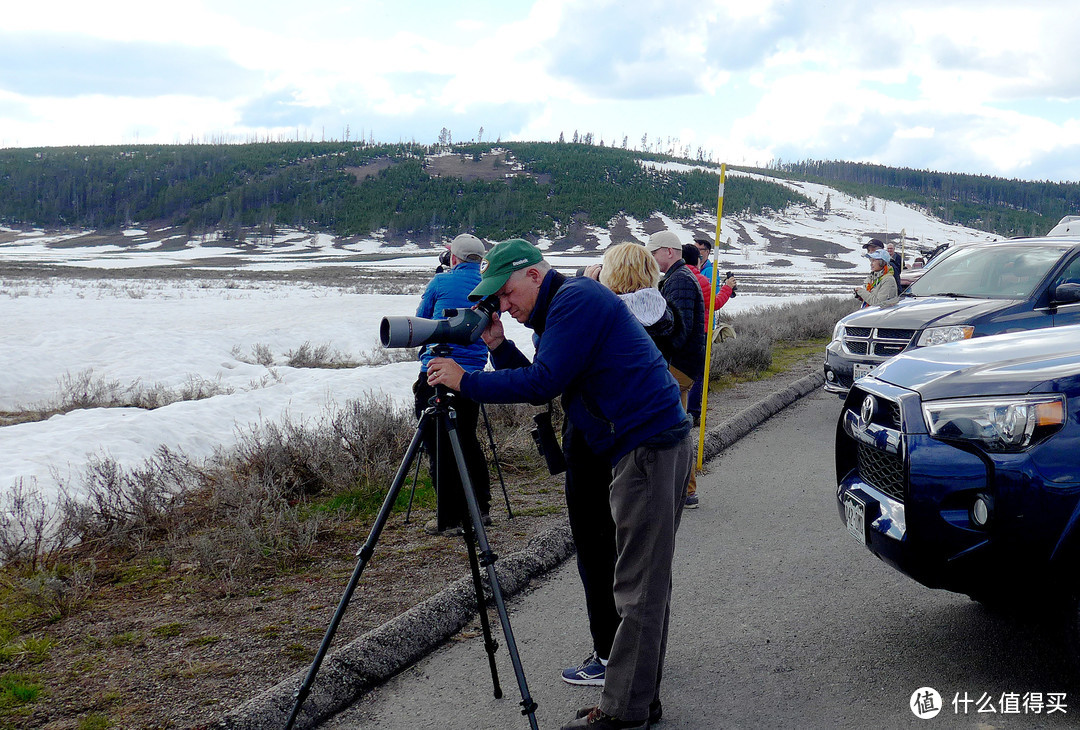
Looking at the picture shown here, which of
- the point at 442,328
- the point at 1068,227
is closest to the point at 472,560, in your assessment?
the point at 442,328

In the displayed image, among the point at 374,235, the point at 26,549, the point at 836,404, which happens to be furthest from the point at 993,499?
the point at 374,235

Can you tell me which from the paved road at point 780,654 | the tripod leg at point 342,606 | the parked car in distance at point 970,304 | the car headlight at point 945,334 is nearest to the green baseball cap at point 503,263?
the tripod leg at point 342,606

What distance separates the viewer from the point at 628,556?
3230 millimetres

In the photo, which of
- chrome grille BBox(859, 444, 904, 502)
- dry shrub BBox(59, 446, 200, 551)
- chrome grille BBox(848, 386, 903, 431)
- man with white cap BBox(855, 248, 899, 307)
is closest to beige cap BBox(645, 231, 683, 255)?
chrome grille BBox(848, 386, 903, 431)

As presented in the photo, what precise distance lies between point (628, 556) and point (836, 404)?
8.49m

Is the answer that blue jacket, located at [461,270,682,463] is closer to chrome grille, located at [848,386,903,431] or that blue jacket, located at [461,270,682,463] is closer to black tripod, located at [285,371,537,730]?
black tripod, located at [285,371,537,730]

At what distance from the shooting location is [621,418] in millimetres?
3176

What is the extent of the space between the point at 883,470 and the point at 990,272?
6.42m

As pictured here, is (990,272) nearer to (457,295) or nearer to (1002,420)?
(457,295)

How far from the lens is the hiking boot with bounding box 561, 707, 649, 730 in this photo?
318cm

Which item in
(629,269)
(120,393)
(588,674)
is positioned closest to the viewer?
(588,674)

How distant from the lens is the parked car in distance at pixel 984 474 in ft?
9.80

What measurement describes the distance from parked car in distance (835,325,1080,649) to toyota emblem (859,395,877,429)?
1.7 inches

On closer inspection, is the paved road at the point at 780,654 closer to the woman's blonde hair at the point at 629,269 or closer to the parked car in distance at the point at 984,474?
the parked car in distance at the point at 984,474
